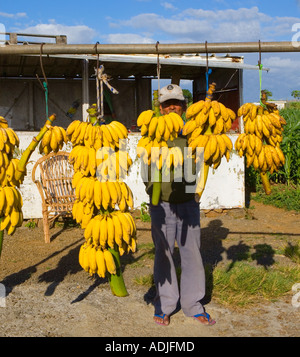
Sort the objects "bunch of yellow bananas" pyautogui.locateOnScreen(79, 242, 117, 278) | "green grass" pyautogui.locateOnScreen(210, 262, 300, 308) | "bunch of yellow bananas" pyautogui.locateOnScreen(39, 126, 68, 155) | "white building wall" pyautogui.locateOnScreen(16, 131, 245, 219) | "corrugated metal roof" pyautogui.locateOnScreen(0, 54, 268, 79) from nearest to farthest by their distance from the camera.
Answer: "bunch of yellow bananas" pyautogui.locateOnScreen(39, 126, 68, 155), "bunch of yellow bananas" pyautogui.locateOnScreen(79, 242, 117, 278), "green grass" pyautogui.locateOnScreen(210, 262, 300, 308), "white building wall" pyautogui.locateOnScreen(16, 131, 245, 219), "corrugated metal roof" pyautogui.locateOnScreen(0, 54, 268, 79)

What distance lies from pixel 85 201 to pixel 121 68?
26.0 ft

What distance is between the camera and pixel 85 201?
3432 mm

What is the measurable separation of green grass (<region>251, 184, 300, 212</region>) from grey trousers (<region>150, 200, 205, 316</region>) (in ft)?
21.4

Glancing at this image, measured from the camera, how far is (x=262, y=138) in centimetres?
352

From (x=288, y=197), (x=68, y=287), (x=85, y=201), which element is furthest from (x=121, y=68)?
(x=85, y=201)

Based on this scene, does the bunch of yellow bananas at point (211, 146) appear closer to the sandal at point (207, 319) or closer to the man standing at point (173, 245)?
the man standing at point (173, 245)

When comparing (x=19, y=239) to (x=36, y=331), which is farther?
(x=19, y=239)

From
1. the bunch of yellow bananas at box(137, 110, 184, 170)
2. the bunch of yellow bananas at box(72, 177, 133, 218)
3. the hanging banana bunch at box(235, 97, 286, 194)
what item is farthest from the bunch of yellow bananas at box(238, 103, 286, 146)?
the bunch of yellow bananas at box(72, 177, 133, 218)

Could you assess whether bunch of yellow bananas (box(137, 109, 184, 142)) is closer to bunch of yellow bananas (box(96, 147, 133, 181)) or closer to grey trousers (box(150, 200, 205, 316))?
bunch of yellow bananas (box(96, 147, 133, 181))

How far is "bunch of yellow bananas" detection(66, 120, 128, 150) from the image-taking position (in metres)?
A: 3.26

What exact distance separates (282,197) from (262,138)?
737cm

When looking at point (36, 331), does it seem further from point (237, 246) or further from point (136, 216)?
point (136, 216)

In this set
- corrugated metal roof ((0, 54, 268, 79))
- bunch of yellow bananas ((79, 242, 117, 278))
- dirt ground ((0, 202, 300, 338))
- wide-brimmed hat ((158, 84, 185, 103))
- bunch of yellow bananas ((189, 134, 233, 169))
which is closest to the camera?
bunch of yellow bananas ((189, 134, 233, 169))

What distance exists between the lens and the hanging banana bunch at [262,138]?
3.42 m
